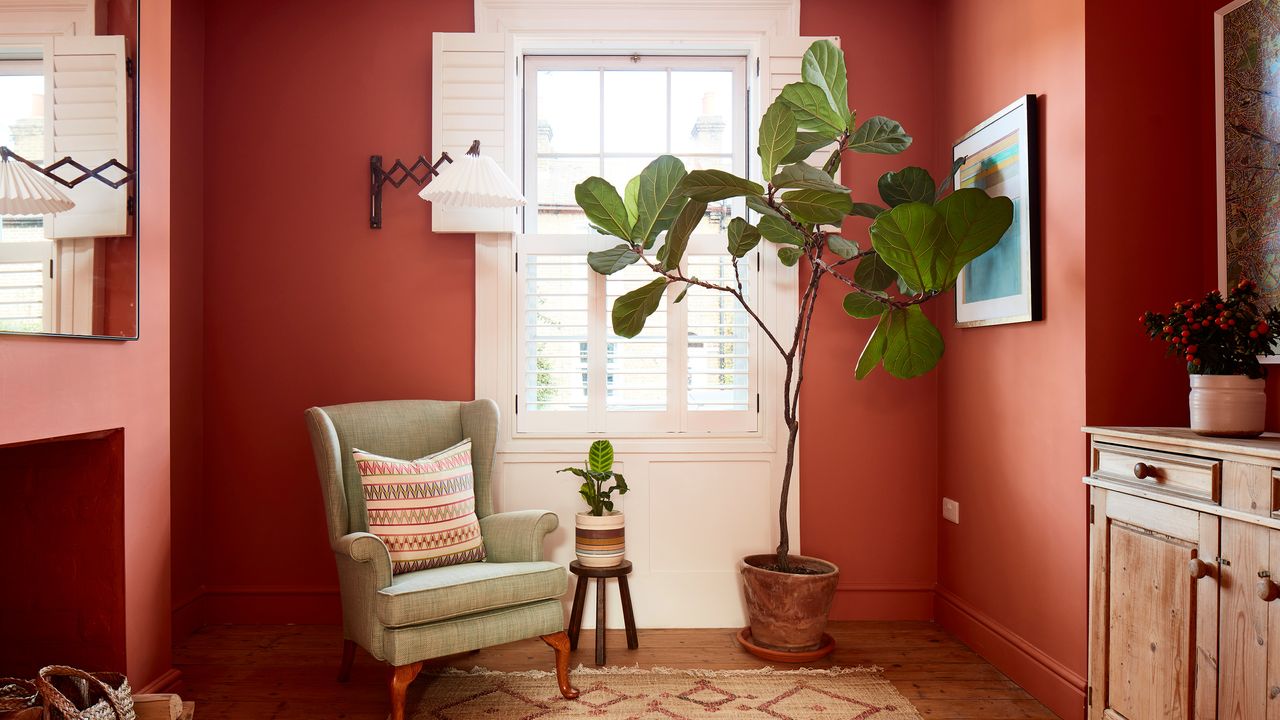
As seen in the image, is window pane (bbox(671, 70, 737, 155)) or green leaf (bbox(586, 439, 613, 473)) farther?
window pane (bbox(671, 70, 737, 155))

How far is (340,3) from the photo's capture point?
3.45 m

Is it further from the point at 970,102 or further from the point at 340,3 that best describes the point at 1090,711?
the point at 340,3

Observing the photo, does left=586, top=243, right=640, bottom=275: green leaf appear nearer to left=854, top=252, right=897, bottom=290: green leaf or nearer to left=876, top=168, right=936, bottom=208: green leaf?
left=854, top=252, right=897, bottom=290: green leaf

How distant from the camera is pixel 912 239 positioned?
255 cm

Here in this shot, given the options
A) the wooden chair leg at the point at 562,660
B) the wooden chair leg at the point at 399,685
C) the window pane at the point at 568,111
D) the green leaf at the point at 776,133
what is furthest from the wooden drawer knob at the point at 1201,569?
the window pane at the point at 568,111

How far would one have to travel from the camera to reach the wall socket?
3.29m

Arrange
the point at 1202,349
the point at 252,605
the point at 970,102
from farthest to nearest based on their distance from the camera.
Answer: the point at 252,605, the point at 970,102, the point at 1202,349

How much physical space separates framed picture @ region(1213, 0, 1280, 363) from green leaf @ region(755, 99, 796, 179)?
1.25 metres

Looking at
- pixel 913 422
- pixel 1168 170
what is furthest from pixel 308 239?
pixel 1168 170

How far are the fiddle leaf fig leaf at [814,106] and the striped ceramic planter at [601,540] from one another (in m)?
1.66

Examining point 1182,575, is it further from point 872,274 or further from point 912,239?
point 872,274

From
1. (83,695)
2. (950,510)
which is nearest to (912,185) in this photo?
(950,510)

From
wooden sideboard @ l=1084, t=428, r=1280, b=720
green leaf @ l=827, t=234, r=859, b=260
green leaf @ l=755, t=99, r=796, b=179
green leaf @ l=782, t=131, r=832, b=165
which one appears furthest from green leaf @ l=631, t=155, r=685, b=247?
wooden sideboard @ l=1084, t=428, r=1280, b=720

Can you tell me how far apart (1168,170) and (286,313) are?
3344mm
